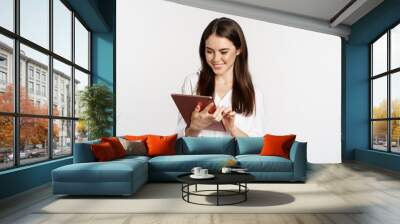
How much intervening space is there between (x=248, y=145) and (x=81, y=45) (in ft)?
13.2

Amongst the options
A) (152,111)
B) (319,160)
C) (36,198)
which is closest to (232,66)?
(152,111)

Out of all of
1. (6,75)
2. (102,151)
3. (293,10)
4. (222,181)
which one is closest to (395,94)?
(293,10)

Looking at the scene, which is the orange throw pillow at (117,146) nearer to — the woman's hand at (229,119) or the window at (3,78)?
the window at (3,78)

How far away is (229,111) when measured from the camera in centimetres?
783

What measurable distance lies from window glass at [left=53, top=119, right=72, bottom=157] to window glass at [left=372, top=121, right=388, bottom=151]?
656 cm

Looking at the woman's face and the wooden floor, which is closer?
the wooden floor

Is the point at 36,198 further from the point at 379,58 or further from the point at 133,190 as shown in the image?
the point at 379,58

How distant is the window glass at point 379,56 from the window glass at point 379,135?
1181mm

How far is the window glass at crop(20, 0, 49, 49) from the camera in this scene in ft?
17.9

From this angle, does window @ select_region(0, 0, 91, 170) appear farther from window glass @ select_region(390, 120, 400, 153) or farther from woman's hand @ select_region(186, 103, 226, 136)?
window glass @ select_region(390, 120, 400, 153)

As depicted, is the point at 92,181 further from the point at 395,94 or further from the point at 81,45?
the point at 395,94

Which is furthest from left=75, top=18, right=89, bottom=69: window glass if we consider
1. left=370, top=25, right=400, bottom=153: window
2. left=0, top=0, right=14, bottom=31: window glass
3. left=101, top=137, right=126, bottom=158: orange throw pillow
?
left=370, top=25, right=400, bottom=153: window

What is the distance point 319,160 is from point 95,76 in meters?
5.32

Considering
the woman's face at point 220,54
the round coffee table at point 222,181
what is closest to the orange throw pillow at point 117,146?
the round coffee table at point 222,181
